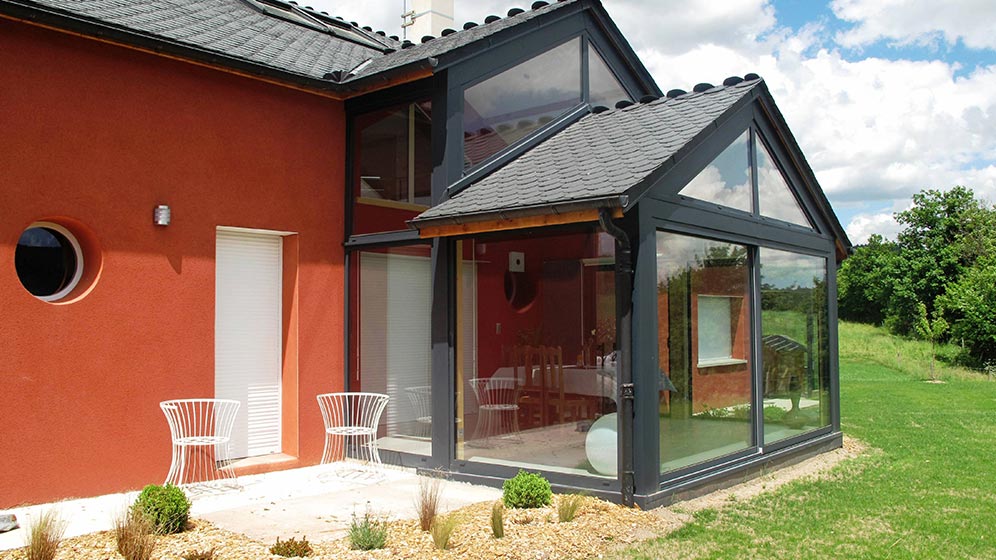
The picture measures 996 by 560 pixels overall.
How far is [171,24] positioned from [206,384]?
3820mm

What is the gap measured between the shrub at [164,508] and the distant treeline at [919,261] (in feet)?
108

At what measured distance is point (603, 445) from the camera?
289 inches

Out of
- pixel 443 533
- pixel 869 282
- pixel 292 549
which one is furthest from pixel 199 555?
pixel 869 282

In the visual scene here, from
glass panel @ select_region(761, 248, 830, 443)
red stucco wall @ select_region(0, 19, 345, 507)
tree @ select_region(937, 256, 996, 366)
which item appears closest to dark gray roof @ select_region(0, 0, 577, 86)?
red stucco wall @ select_region(0, 19, 345, 507)

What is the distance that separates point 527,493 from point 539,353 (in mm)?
1719

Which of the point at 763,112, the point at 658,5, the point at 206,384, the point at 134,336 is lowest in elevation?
the point at 206,384

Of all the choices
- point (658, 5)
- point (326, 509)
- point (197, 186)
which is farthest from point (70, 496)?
point (658, 5)

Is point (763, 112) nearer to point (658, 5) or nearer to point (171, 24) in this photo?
point (658, 5)

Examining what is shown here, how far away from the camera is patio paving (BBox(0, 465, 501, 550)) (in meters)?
6.33

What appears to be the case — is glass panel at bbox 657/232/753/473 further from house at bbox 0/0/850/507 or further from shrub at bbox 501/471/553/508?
shrub at bbox 501/471/553/508

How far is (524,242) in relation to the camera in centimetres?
796

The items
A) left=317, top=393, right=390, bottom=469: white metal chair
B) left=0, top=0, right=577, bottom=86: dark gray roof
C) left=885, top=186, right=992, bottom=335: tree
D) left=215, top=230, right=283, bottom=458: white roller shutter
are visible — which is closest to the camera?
left=0, top=0, right=577, bottom=86: dark gray roof

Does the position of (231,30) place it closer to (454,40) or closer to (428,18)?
(454,40)

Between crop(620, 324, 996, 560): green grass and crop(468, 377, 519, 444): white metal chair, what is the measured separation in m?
2.19
